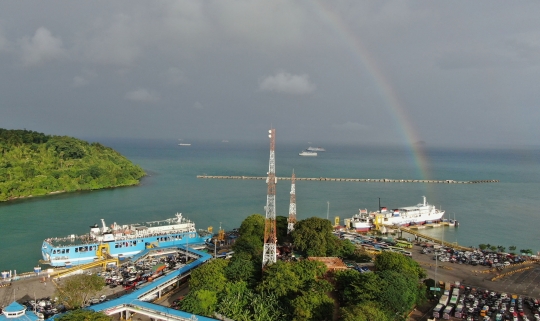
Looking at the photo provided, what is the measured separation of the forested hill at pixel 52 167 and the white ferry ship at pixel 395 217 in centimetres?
3361

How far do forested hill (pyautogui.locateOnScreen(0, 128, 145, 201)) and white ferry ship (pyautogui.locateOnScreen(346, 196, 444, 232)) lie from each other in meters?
33.6

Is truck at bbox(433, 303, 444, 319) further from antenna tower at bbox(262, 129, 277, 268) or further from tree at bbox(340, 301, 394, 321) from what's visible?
antenna tower at bbox(262, 129, 277, 268)

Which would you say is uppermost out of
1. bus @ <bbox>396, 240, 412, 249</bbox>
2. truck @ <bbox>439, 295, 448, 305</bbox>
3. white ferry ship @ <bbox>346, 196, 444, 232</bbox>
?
white ferry ship @ <bbox>346, 196, 444, 232</bbox>

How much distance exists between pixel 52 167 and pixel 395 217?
4283 centimetres

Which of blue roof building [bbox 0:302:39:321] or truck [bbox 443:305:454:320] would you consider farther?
truck [bbox 443:305:454:320]

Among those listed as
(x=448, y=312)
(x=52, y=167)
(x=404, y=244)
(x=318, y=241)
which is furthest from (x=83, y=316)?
(x=52, y=167)

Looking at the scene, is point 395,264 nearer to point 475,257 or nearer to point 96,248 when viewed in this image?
point 475,257

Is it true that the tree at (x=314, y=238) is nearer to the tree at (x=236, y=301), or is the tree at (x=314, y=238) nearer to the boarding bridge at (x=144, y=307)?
the tree at (x=236, y=301)

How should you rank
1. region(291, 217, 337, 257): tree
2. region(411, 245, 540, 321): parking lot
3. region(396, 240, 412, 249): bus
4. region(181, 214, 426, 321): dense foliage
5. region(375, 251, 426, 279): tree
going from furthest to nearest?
region(396, 240, 412, 249): bus < region(291, 217, 337, 257): tree < region(375, 251, 426, 279): tree < region(411, 245, 540, 321): parking lot < region(181, 214, 426, 321): dense foliage

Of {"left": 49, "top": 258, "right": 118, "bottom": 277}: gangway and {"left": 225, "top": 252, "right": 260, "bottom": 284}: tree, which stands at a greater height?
{"left": 225, "top": 252, "right": 260, "bottom": 284}: tree

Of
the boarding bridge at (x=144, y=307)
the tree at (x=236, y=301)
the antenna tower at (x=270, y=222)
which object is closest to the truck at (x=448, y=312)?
the antenna tower at (x=270, y=222)

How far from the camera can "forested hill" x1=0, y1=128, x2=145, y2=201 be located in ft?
151

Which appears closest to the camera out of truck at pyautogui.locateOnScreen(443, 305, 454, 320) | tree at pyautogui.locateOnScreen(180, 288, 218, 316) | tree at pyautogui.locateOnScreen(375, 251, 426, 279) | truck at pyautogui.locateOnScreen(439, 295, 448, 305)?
tree at pyautogui.locateOnScreen(180, 288, 218, 316)

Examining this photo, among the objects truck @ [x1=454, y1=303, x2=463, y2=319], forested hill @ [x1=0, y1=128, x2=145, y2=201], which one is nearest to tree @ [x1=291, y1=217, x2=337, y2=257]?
truck @ [x1=454, y1=303, x2=463, y2=319]
